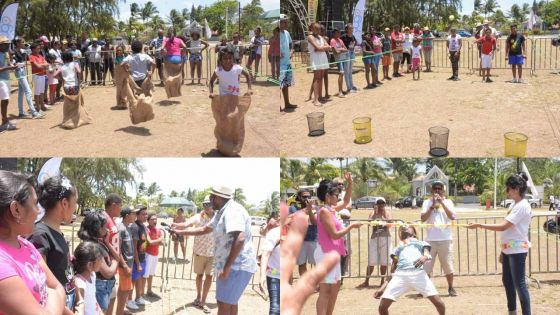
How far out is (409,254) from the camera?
225 inches

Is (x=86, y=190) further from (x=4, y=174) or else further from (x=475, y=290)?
(x=4, y=174)

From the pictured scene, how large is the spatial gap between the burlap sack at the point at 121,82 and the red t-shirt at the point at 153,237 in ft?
10.7

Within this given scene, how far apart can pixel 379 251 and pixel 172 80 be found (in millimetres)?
5803

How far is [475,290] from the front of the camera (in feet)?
24.3

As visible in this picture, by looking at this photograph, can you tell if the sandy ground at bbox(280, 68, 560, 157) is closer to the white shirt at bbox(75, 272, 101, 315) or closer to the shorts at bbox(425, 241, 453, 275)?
the shorts at bbox(425, 241, 453, 275)

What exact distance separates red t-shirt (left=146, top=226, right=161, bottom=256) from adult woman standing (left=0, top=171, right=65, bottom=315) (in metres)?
5.40

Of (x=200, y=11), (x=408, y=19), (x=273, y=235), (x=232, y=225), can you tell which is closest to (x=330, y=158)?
(x=273, y=235)

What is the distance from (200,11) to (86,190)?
865 centimetres

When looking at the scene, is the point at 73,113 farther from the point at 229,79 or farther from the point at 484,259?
the point at 484,259

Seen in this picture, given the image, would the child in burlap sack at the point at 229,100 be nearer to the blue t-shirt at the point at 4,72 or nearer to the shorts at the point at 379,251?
the shorts at the point at 379,251

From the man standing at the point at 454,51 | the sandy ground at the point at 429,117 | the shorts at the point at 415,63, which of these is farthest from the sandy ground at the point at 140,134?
the man standing at the point at 454,51

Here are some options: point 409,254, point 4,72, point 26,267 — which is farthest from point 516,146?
point 26,267

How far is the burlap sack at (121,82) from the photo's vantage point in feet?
34.3

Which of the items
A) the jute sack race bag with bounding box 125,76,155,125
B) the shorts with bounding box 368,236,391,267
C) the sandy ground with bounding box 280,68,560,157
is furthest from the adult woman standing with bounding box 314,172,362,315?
the jute sack race bag with bounding box 125,76,155,125
